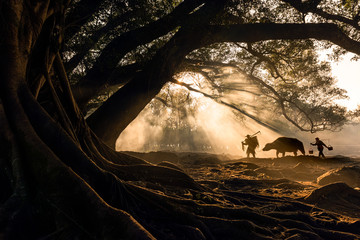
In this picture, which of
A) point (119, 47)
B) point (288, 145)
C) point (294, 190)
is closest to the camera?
point (294, 190)

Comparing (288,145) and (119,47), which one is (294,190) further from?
(288,145)

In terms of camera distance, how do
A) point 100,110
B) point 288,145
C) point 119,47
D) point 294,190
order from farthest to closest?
point 288,145
point 119,47
point 100,110
point 294,190

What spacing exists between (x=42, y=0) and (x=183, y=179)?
4.72m

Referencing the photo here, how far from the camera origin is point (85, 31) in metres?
8.21

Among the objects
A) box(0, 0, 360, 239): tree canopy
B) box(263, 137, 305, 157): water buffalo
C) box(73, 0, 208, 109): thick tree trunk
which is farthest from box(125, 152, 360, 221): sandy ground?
box(263, 137, 305, 157): water buffalo

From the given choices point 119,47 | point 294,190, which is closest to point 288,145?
point 294,190

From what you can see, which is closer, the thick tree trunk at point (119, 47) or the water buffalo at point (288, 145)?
the thick tree trunk at point (119, 47)

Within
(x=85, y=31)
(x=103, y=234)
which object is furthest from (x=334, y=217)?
(x=85, y=31)

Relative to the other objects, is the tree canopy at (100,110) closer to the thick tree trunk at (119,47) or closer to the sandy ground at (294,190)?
the thick tree trunk at (119,47)

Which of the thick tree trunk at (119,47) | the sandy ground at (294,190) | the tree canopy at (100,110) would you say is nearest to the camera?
the tree canopy at (100,110)

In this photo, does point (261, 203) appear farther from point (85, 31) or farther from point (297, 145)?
point (297, 145)

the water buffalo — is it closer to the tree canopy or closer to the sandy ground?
the sandy ground

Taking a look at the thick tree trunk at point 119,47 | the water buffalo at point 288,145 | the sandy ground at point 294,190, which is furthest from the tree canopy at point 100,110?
the water buffalo at point 288,145

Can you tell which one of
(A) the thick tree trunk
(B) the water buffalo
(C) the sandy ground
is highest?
(A) the thick tree trunk
